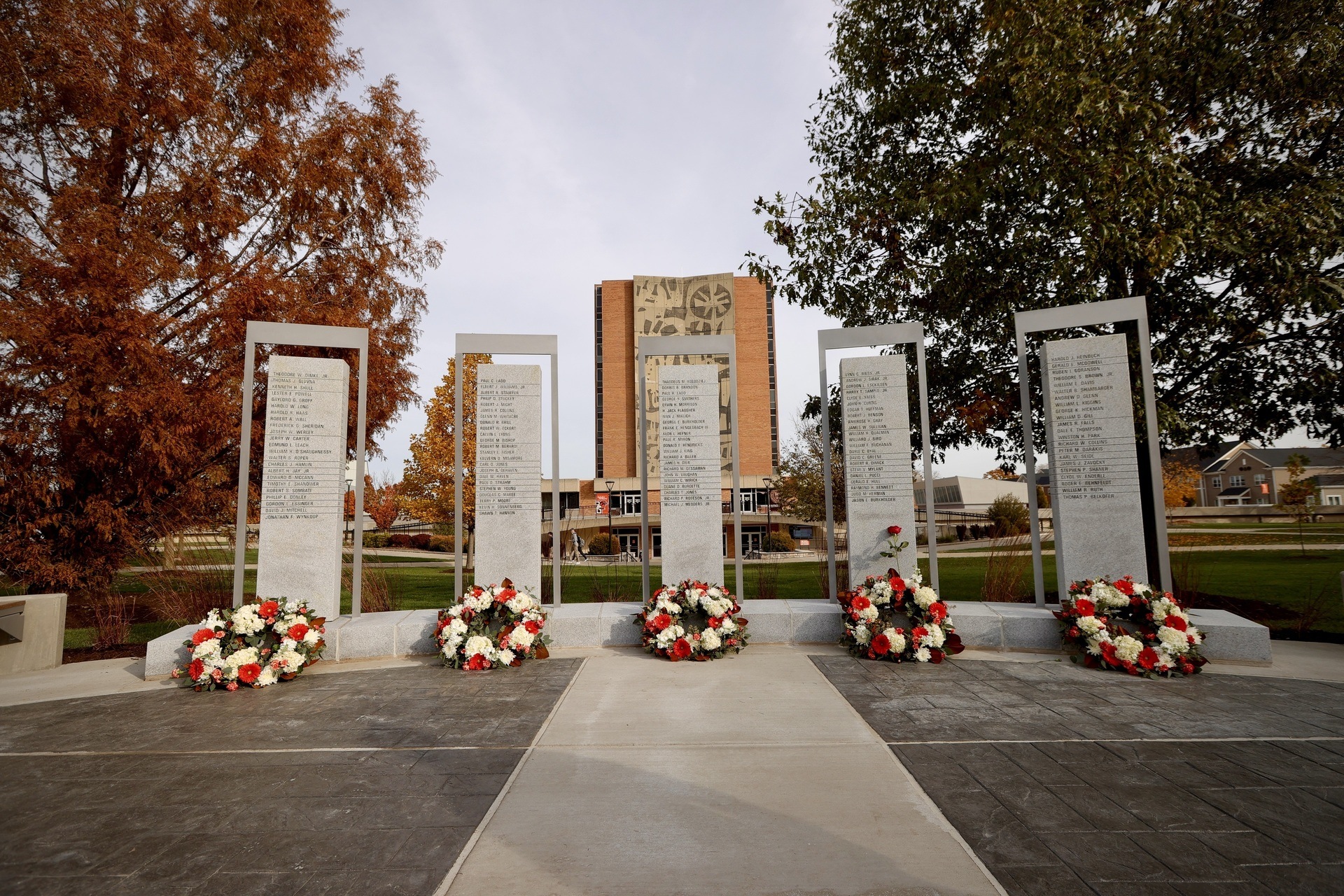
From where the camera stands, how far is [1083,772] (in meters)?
3.75

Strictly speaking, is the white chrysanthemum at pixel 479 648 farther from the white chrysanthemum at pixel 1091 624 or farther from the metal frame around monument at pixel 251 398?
the white chrysanthemum at pixel 1091 624

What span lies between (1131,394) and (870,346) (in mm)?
2904

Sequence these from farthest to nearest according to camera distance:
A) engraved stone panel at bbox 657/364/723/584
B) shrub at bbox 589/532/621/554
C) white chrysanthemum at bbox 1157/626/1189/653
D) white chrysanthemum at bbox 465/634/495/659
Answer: shrub at bbox 589/532/621/554 < engraved stone panel at bbox 657/364/723/584 < white chrysanthemum at bbox 465/634/495/659 < white chrysanthemum at bbox 1157/626/1189/653

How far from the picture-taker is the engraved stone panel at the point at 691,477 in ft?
26.5

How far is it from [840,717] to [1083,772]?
1544 mm

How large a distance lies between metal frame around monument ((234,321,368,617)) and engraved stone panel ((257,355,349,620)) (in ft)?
0.60

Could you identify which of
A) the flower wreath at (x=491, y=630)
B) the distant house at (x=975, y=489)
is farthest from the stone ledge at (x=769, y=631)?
the distant house at (x=975, y=489)

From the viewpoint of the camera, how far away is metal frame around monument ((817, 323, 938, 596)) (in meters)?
7.99

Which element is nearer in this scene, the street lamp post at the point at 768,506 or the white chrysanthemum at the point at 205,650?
the white chrysanthemum at the point at 205,650

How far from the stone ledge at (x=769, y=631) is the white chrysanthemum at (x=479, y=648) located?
95cm

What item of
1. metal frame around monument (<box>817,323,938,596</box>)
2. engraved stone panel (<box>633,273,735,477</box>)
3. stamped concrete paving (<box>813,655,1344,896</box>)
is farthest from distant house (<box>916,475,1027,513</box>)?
stamped concrete paving (<box>813,655,1344,896</box>)

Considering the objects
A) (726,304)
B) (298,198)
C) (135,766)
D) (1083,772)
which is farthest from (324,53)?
(726,304)

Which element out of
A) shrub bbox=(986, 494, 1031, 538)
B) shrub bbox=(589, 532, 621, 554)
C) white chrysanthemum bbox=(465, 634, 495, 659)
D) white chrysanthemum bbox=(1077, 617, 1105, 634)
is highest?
shrub bbox=(986, 494, 1031, 538)

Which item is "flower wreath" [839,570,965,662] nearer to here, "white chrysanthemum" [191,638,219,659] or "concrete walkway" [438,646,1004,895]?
"concrete walkway" [438,646,1004,895]
